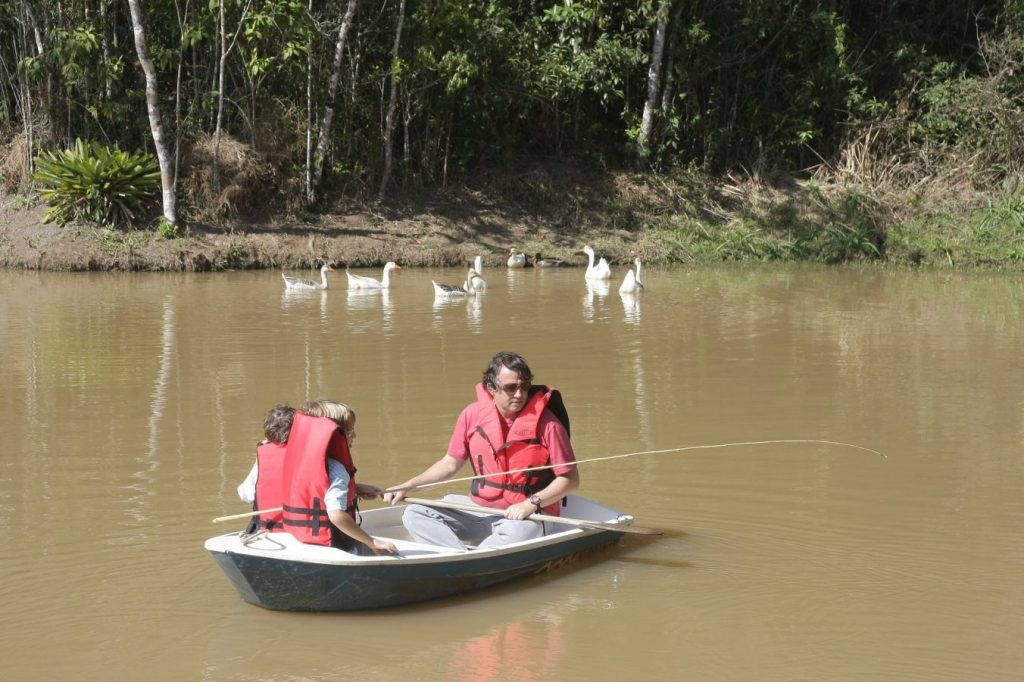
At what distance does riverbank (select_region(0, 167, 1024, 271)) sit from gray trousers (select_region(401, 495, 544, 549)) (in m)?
16.5

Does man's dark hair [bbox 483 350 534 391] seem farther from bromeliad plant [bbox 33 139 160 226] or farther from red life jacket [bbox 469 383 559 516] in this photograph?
Answer: bromeliad plant [bbox 33 139 160 226]

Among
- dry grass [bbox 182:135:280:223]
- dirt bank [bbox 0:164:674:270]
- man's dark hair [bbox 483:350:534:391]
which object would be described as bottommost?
man's dark hair [bbox 483:350:534:391]

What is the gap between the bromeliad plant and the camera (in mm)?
22547

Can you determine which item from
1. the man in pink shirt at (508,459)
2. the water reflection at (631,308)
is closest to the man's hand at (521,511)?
the man in pink shirt at (508,459)

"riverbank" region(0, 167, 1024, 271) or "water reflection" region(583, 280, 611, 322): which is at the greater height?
"riverbank" region(0, 167, 1024, 271)

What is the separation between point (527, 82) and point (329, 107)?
177 inches

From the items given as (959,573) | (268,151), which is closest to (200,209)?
(268,151)

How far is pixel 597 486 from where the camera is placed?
829 centimetres

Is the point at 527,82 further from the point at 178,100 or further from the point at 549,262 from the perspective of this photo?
the point at 178,100

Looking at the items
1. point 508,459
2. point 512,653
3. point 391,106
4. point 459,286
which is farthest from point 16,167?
point 512,653

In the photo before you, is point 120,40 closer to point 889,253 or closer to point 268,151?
point 268,151

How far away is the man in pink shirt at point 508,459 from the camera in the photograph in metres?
6.48

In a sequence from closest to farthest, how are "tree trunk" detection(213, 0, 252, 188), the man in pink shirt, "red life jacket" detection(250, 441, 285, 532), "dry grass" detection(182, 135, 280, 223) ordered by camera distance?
"red life jacket" detection(250, 441, 285, 532) → the man in pink shirt → "tree trunk" detection(213, 0, 252, 188) → "dry grass" detection(182, 135, 280, 223)

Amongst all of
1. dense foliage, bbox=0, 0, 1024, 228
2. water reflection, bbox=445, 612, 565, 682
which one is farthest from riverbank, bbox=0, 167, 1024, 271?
water reflection, bbox=445, 612, 565, 682
